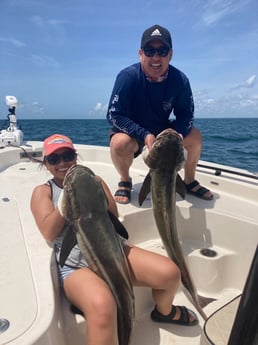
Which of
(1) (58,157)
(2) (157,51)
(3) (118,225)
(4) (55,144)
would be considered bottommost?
(3) (118,225)

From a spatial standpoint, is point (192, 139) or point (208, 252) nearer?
point (208, 252)

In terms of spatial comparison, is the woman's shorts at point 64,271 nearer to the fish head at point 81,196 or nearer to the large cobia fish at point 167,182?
the fish head at point 81,196

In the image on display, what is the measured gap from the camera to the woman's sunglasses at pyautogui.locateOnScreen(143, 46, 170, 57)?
3519 millimetres

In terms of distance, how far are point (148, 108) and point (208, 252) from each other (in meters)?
1.92

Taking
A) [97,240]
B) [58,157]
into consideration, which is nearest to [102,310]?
[97,240]

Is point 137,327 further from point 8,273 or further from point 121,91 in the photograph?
Result: point 121,91

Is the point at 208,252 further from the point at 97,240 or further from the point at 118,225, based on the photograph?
the point at 97,240

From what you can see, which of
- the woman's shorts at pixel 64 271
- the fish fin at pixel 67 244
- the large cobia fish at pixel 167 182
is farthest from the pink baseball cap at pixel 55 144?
the woman's shorts at pixel 64 271

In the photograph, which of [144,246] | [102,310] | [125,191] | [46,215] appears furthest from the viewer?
[125,191]

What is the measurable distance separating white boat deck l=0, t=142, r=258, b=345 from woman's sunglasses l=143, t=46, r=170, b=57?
5.81 ft

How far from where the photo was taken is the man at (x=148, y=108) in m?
3.68

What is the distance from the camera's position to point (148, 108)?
3.96 meters

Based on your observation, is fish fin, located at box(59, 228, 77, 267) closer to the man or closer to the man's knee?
the man

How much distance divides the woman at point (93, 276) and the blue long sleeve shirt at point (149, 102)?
1248mm
